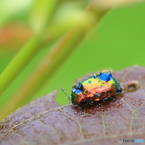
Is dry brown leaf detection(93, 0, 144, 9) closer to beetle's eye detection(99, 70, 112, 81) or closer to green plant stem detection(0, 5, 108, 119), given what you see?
green plant stem detection(0, 5, 108, 119)

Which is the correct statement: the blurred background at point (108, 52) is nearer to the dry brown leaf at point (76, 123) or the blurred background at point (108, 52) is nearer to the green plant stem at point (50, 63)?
the green plant stem at point (50, 63)

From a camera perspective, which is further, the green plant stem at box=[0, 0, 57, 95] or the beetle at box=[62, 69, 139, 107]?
the beetle at box=[62, 69, 139, 107]

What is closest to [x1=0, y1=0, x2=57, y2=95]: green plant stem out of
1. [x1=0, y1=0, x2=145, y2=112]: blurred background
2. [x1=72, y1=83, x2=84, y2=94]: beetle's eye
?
[x1=72, y1=83, x2=84, y2=94]: beetle's eye

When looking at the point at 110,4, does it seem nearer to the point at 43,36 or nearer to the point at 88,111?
the point at 43,36

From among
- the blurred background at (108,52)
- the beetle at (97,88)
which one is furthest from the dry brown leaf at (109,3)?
the blurred background at (108,52)

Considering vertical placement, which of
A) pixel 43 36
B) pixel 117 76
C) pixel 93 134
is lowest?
pixel 93 134

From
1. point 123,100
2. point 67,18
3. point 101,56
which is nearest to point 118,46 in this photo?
point 101,56
